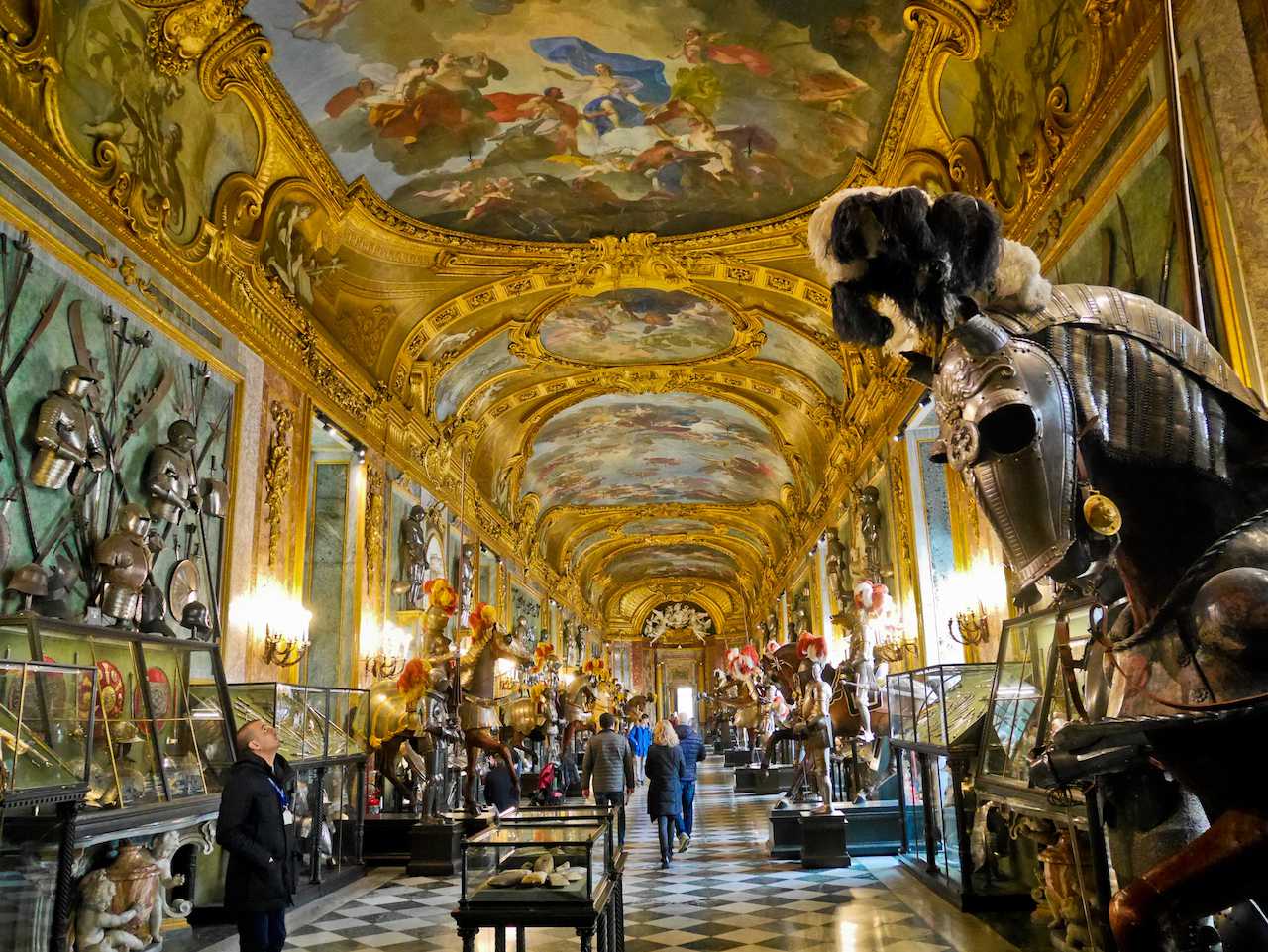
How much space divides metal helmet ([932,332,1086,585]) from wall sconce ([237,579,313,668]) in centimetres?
957

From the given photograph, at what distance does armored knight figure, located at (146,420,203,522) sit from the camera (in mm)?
8320

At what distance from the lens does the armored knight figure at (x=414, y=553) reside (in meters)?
15.9

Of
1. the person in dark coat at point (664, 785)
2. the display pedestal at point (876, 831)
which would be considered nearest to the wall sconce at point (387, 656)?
the person in dark coat at point (664, 785)

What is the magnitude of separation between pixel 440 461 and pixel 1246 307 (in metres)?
15.3

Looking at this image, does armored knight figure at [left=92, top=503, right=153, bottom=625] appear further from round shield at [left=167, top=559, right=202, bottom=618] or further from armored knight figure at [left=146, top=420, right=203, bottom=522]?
round shield at [left=167, top=559, right=202, bottom=618]

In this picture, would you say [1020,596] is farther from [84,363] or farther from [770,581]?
[770,581]

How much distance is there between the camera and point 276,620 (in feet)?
35.2

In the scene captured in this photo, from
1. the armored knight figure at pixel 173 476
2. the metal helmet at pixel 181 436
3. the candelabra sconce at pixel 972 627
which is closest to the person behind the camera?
the armored knight figure at pixel 173 476

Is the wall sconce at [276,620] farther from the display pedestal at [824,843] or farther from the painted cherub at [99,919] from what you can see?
the display pedestal at [824,843]

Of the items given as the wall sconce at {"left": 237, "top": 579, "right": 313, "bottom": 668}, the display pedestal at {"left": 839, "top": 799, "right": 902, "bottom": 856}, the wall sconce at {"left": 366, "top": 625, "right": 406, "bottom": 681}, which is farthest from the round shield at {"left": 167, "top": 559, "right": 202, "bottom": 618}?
the display pedestal at {"left": 839, "top": 799, "right": 902, "bottom": 856}

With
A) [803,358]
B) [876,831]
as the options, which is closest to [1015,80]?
[876,831]

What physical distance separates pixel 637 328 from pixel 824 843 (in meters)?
10.6

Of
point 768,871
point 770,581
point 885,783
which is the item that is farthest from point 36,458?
point 770,581

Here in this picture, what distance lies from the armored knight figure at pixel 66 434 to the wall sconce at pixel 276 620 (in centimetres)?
317
